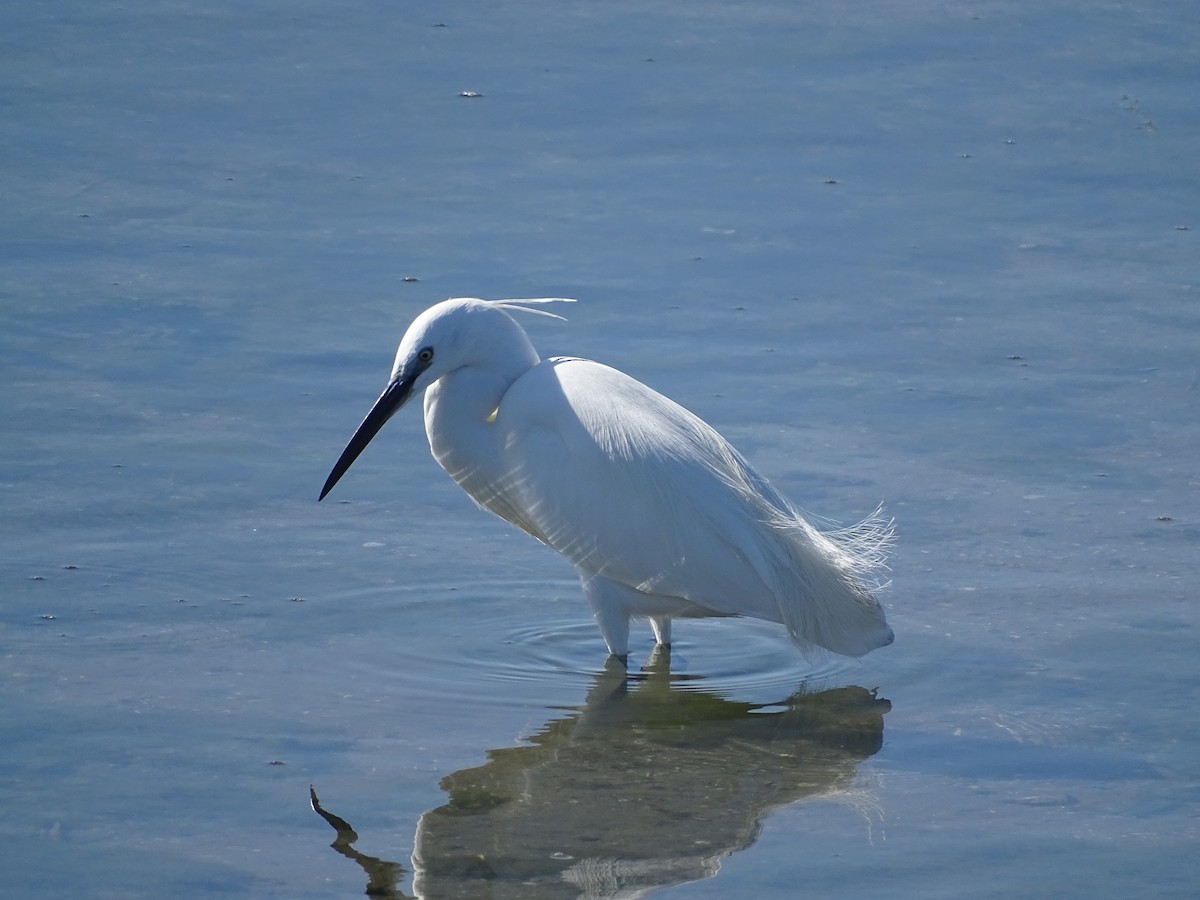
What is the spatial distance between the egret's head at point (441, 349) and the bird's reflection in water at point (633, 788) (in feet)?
3.27

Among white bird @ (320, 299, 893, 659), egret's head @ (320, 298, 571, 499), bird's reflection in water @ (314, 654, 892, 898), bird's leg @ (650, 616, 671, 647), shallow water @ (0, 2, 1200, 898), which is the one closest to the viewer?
bird's reflection in water @ (314, 654, 892, 898)

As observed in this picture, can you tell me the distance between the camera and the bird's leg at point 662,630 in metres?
5.46

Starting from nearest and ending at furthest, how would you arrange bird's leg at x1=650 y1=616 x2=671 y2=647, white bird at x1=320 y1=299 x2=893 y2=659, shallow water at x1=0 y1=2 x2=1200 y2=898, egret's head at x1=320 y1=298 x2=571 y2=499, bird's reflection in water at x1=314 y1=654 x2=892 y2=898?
1. bird's reflection in water at x1=314 y1=654 x2=892 y2=898
2. shallow water at x1=0 y1=2 x2=1200 y2=898
3. white bird at x1=320 y1=299 x2=893 y2=659
4. egret's head at x1=320 y1=298 x2=571 y2=499
5. bird's leg at x1=650 y1=616 x2=671 y2=647

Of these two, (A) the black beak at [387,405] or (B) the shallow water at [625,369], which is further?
(A) the black beak at [387,405]

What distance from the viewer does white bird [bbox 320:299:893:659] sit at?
17.1 ft

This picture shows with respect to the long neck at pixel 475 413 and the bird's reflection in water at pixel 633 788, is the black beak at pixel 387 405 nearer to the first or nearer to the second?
the long neck at pixel 475 413

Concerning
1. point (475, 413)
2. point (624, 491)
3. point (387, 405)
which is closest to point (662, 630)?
point (624, 491)

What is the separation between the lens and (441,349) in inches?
211

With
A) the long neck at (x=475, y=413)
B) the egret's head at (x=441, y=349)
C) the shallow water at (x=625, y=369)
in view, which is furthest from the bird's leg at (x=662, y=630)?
the egret's head at (x=441, y=349)

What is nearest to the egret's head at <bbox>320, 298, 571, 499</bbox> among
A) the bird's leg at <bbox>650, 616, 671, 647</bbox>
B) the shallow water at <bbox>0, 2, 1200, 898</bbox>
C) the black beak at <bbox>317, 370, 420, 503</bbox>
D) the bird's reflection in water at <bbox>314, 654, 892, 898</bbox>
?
the black beak at <bbox>317, 370, 420, 503</bbox>

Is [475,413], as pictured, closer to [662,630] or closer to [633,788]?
[662,630]

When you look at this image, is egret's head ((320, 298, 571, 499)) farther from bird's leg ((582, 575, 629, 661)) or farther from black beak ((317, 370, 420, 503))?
bird's leg ((582, 575, 629, 661))

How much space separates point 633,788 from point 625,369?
287 centimetres

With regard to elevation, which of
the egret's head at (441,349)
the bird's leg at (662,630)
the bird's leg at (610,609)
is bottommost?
the bird's leg at (662,630)
